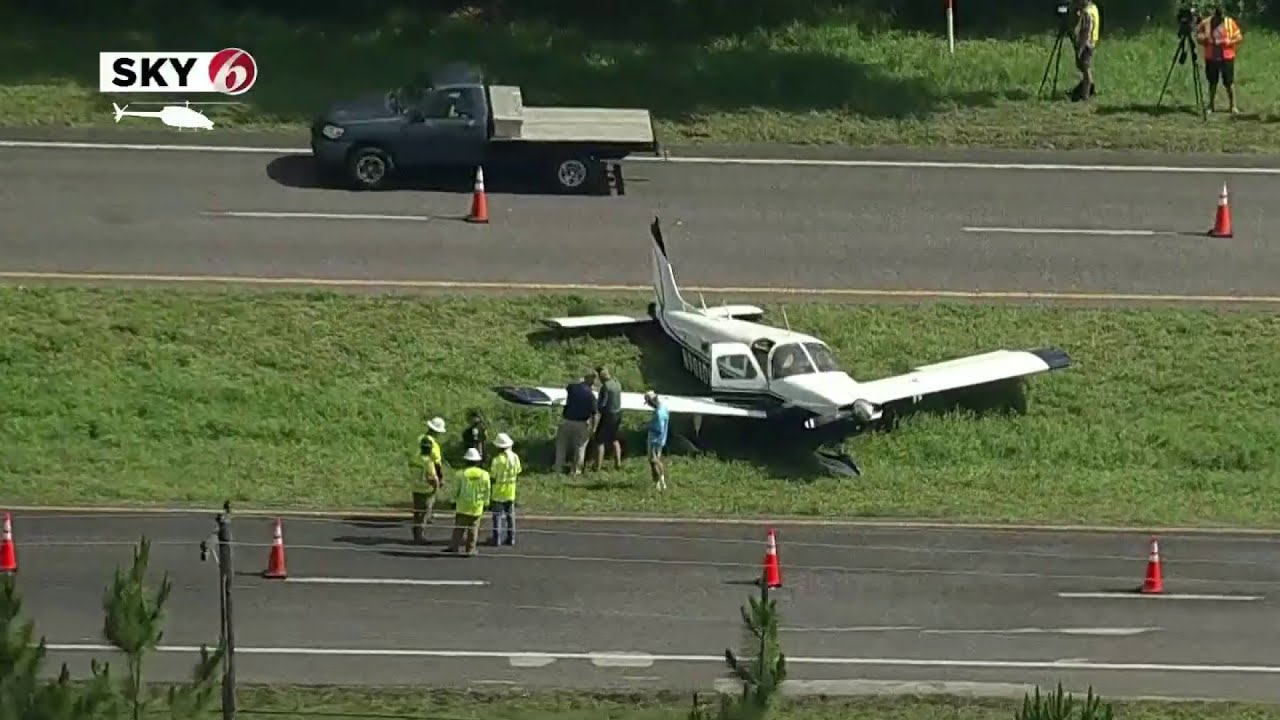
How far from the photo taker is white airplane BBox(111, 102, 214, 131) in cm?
4459

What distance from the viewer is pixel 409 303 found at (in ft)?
124

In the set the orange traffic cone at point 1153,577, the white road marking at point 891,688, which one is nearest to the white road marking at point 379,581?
the white road marking at point 891,688

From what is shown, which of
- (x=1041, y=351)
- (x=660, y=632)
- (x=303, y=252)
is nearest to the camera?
(x=660, y=632)

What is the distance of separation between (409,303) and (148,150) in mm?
7762


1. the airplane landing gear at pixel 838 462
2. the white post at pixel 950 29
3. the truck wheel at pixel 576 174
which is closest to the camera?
the airplane landing gear at pixel 838 462

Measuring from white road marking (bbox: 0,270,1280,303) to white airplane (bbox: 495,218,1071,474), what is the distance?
162cm

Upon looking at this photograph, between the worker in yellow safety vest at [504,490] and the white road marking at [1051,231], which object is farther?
the white road marking at [1051,231]

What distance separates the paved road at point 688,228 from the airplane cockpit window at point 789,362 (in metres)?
4.05

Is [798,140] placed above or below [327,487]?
above

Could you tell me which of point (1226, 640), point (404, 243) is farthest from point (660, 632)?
point (404, 243)

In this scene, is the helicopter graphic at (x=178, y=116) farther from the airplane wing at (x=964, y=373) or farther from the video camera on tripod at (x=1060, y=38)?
the video camera on tripod at (x=1060, y=38)

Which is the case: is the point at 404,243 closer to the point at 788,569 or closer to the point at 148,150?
the point at 148,150

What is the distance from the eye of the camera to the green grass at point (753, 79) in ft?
148

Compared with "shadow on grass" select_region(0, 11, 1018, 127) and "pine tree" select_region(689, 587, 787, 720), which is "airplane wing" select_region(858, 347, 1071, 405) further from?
"pine tree" select_region(689, 587, 787, 720)
